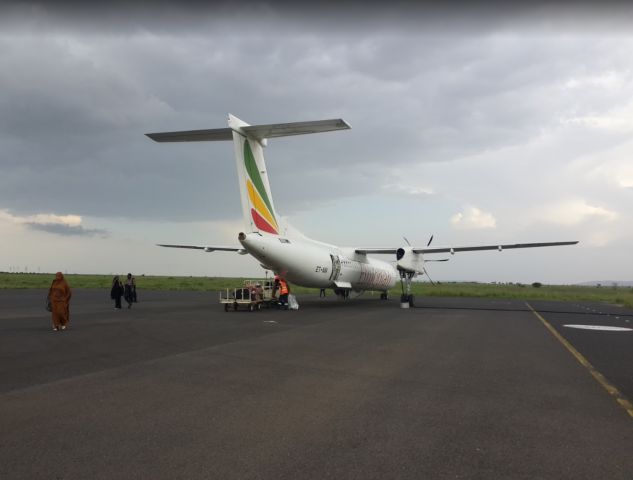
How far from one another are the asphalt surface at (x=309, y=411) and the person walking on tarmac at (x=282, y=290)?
46.3ft

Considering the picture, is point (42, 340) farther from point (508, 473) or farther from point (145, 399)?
point (508, 473)

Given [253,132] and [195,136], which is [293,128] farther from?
[195,136]

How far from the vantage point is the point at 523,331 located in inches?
694

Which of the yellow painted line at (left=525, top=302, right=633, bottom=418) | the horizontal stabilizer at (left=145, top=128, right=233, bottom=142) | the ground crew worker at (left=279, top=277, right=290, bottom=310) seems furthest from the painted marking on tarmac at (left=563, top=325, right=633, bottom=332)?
the horizontal stabilizer at (left=145, top=128, right=233, bottom=142)

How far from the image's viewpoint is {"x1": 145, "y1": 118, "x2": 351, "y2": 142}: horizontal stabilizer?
19422 mm

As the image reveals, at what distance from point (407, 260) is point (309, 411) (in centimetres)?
2596

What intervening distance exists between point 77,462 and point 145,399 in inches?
98.8

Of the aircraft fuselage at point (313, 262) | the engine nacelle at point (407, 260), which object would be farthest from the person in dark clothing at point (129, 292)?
the engine nacelle at point (407, 260)

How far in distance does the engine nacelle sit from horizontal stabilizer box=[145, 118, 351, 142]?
12630mm

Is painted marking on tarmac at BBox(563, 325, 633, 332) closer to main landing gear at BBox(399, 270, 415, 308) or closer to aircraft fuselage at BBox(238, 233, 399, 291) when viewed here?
main landing gear at BBox(399, 270, 415, 308)

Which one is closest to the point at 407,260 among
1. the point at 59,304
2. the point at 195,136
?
the point at 195,136

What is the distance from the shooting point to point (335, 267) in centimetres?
2998

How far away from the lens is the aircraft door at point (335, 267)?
2984cm

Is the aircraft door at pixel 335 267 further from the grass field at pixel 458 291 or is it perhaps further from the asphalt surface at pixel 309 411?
the grass field at pixel 458 291
